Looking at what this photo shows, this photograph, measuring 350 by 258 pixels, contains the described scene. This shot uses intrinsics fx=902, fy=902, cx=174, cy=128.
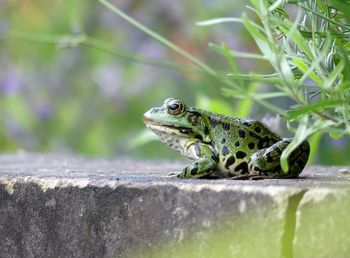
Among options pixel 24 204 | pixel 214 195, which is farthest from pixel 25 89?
pixel 214 195

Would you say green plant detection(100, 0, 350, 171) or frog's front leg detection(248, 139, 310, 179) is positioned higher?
green plant detection(100, 0, 350, 171)

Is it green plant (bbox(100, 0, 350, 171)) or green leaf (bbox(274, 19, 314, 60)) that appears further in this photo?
green leaf (bbox(274, 19, 314, 60))

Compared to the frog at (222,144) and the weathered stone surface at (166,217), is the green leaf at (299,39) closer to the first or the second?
the weathered stone surface at (166,217)

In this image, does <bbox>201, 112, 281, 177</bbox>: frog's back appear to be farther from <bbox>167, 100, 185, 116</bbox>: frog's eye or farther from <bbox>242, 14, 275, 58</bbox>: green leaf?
<bbox>242, 14, 275, 58</bbox>: green leaf

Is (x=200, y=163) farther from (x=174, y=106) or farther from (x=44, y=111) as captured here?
(x=44, y=111)

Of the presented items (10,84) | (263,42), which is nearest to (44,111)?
(10,84)

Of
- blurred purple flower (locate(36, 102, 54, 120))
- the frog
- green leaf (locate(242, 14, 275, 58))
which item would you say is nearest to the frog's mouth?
the frog
